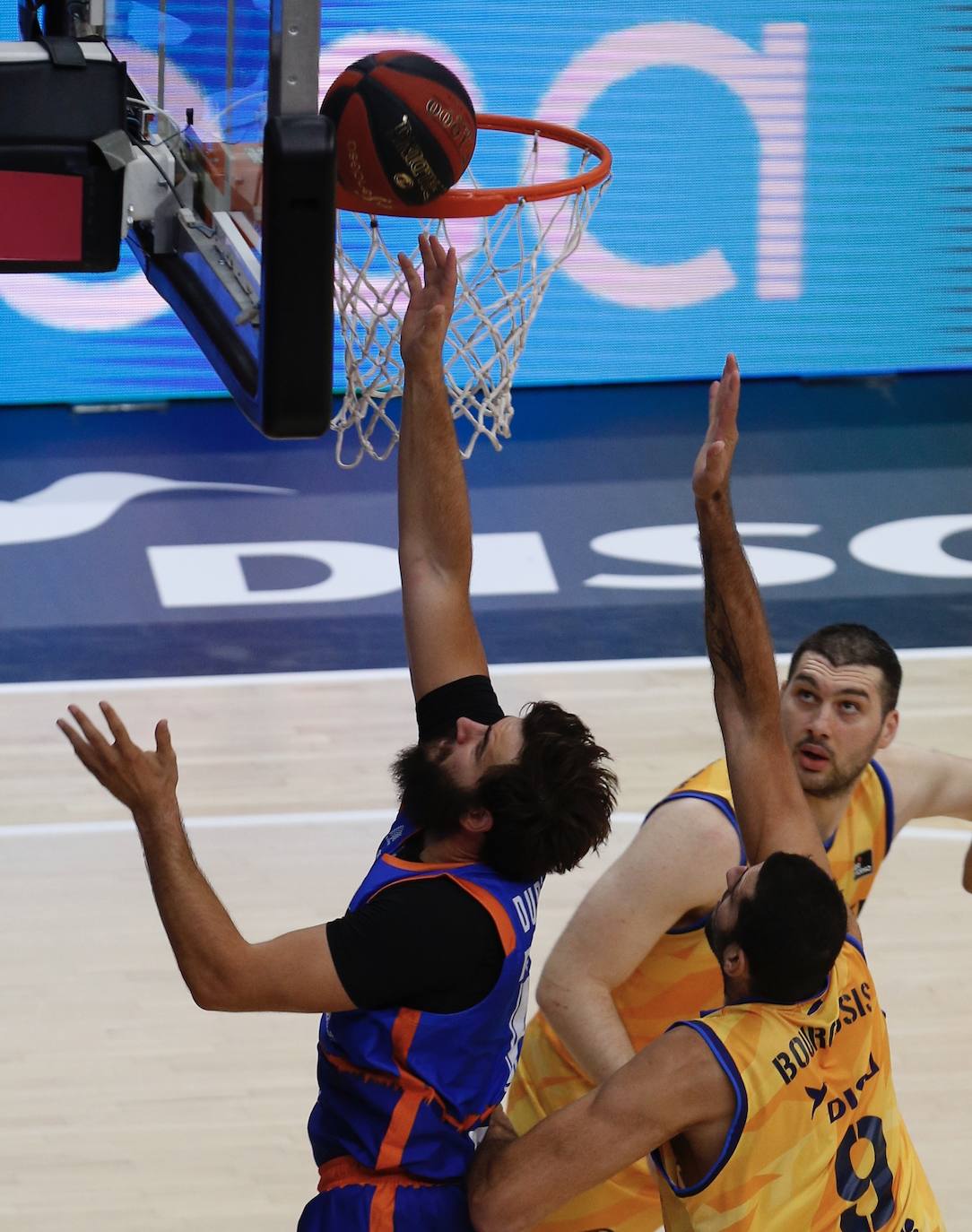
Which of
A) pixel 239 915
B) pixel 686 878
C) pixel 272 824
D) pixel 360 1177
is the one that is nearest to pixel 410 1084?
pixel 360 1177

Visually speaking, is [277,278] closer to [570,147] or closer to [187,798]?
[570,147]

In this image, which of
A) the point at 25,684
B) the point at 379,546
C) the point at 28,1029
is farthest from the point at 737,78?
the point at 28,1029

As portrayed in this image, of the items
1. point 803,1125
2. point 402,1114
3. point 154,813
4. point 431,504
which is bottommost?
point 402,1114

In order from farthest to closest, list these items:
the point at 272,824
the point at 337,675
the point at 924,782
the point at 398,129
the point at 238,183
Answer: the point at 337,675
the point at 272,824
the point at 924,782
the point at 398,129
the point at 238,183

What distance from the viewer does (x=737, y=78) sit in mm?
10734

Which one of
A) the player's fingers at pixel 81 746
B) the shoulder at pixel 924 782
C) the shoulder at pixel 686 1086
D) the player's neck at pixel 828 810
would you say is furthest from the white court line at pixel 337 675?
the shoulder at pixel 686 1086

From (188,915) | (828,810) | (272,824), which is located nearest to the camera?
(188,915)

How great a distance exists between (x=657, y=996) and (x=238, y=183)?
6.24ft

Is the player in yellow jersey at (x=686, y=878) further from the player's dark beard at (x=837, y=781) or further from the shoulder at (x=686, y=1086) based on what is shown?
the shoulder at (x=686, y=1086)

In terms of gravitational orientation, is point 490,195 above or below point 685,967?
above

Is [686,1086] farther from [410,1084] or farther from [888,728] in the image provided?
[888,728]

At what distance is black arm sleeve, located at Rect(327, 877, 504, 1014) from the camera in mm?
3043

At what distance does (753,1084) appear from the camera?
298cm

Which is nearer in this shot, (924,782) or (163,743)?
(163,743)
